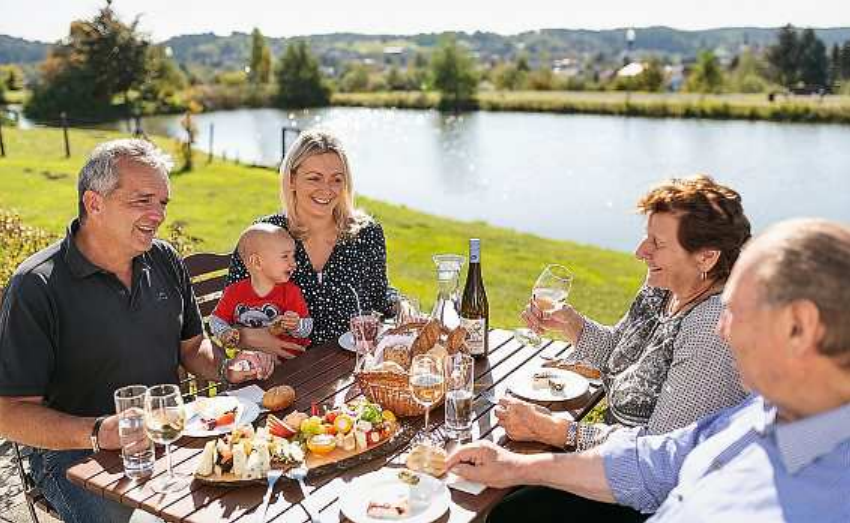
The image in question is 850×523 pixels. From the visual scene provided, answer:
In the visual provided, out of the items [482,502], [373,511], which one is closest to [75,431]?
[373,511]

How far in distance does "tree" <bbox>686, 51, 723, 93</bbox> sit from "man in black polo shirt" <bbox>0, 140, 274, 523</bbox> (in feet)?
187

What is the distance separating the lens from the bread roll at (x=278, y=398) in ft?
8.41

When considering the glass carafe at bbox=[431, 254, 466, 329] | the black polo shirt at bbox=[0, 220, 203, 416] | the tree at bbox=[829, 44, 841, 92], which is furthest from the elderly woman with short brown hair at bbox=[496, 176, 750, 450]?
the tree at bbox=[829, 44, 841, 92]

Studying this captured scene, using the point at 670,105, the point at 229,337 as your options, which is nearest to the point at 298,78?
the point at 670,105

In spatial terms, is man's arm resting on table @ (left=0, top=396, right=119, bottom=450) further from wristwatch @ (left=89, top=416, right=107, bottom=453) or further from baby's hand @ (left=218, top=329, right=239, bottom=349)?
baby's hand @ (left=218, top=329, right=239, bottom=349)

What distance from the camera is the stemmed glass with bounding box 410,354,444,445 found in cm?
230

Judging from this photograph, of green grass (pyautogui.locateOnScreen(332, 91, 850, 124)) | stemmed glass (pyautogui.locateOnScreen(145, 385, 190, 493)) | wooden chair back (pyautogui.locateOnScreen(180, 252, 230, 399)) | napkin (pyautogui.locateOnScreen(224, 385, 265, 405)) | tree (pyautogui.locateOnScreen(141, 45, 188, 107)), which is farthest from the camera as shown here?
green grass (pyautogui.locateOnScreen(332, 91, 850, 124))

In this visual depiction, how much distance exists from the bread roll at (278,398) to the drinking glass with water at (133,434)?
484 mm

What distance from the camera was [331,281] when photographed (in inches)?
148

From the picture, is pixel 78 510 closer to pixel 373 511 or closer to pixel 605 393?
pixel 373 511

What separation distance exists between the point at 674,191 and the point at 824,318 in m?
1.13

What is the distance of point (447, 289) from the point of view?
2934 millimetres

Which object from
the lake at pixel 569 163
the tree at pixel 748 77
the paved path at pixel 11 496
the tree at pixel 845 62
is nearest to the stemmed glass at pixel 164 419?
the paved path at pixel 11 496

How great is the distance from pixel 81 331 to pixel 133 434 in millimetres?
755
